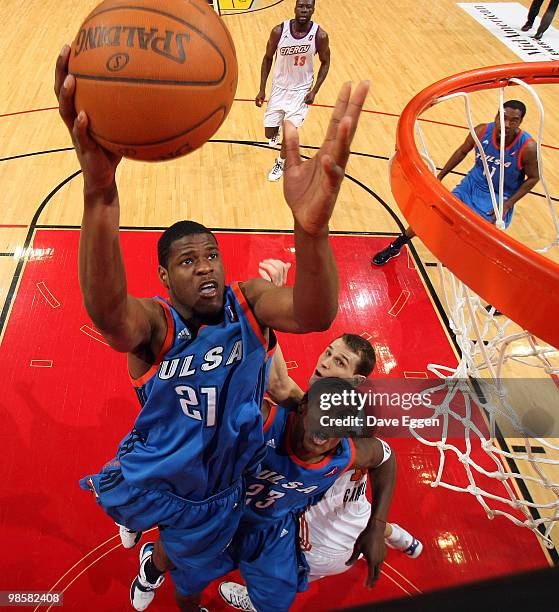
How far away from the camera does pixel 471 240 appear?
1675 millimetres

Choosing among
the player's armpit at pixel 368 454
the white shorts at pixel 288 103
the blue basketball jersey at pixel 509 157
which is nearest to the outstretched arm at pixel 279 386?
the player's armpit at pixel 368 454

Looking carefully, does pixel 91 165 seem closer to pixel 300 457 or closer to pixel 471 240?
pixel 471 240

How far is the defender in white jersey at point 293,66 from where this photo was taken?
539 centimetres

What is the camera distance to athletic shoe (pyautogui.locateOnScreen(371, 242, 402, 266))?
4723mm

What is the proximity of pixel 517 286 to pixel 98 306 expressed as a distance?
118 centimetres

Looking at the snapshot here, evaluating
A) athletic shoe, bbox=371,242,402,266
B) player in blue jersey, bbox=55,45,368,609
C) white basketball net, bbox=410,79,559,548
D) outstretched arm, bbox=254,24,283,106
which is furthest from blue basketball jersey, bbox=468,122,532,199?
player in blue jersey, bbox=55,45,368,609

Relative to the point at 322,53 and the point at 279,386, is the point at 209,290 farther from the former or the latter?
the point at 322,53

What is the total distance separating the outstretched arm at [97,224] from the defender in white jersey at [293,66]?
13.3 feet

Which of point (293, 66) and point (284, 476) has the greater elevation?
point (293, 66)

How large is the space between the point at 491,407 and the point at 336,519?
185 cm

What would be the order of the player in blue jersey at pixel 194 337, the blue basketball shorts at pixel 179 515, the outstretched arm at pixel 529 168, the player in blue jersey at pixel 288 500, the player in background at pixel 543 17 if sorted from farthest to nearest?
the player in background at pixel 543 17, the outstretched arm at pixel 529 168, the player in blue jersey at pixel 288 500, the blue basketball shorts at pixel 179 515, the player in blue jersey at pixel 194 337

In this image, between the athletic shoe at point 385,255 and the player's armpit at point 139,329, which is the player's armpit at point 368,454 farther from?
the athletic shoe at point 385,255

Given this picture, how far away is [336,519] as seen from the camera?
7.56 ft

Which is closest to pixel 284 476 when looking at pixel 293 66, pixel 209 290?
pixel 209 290
